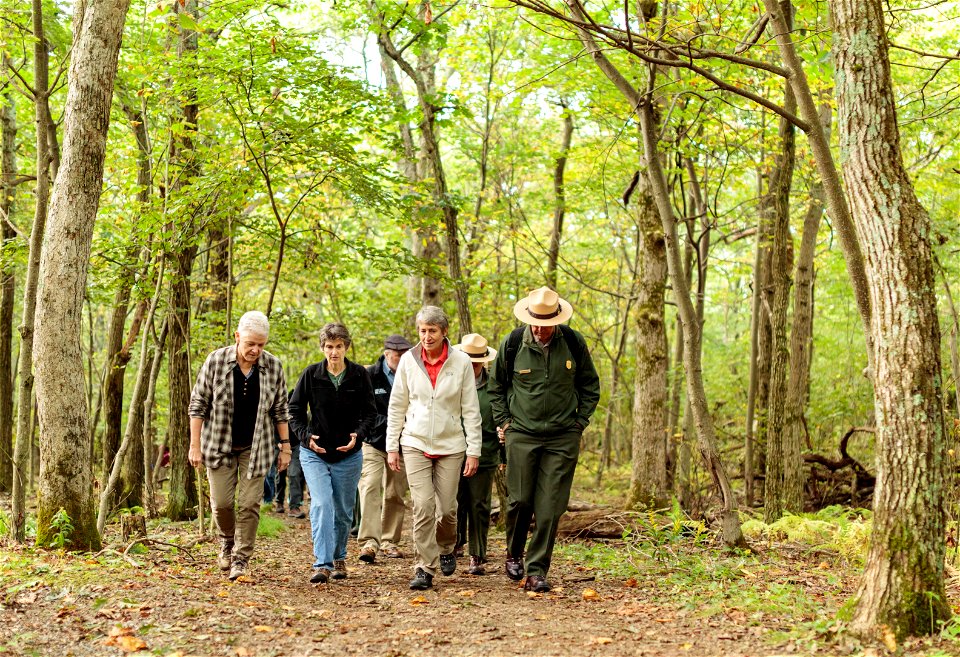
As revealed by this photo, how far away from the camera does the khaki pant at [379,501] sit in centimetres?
880

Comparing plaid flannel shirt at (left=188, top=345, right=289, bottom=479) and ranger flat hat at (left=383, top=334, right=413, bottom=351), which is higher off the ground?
ranger flat hat at (left=383, top=334, right=413, bottom=351)

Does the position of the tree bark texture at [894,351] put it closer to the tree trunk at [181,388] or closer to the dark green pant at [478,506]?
the dark green pant at [478,506]

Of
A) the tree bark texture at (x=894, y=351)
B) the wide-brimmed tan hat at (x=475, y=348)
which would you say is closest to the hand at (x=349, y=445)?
the wide-brimmed tan hat at (x=475, y=348)

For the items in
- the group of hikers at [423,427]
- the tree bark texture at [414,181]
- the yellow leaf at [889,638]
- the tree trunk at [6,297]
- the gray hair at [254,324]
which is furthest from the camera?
the tree trunk at [6,297]

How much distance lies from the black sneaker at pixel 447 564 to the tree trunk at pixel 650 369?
4.31m

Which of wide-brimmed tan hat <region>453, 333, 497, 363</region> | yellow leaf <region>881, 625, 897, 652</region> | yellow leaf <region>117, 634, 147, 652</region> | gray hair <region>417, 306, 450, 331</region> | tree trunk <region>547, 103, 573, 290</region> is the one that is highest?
tree trunk <region>547, 103, 573, 290</region>

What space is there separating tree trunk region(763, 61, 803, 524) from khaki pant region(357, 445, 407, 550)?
185 inches

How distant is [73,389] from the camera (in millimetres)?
7234

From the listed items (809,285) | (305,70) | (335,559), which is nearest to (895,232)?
(335,559)

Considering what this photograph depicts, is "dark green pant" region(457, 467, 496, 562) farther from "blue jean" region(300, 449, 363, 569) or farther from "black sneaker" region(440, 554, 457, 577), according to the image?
"blue jean" region(300, 449, 363, 569)

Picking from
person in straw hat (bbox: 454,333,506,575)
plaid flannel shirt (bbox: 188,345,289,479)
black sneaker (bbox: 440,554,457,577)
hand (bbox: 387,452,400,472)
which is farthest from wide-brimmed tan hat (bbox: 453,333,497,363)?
plaid flannel shirt (bbox: 188,345,289,479)

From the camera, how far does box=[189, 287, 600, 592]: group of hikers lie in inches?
272

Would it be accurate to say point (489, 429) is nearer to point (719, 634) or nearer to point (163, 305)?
point (719, 634)

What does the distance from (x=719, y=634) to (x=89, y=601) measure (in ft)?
13.6
